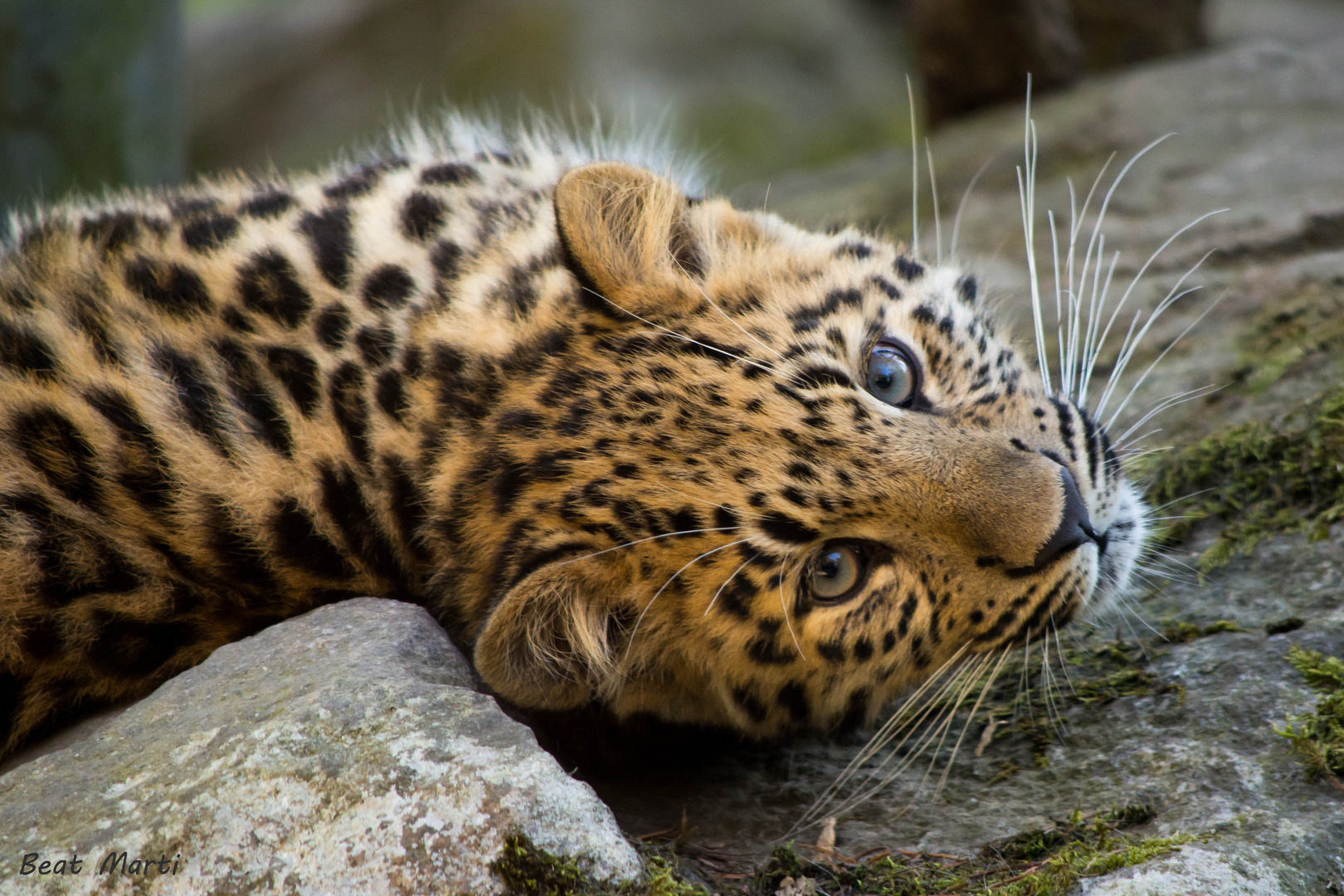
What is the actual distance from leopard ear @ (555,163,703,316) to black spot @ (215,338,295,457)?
111 cm

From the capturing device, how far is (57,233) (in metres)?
4.53

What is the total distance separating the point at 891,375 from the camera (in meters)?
3.92

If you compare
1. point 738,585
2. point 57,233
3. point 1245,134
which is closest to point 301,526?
point 738,585

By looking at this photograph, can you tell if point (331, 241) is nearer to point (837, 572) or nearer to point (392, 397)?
point (392, 397)

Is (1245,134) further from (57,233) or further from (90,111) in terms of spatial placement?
(90,111)

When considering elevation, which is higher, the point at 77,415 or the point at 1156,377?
the point at 77,415

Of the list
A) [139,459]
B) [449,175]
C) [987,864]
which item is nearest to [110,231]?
[139,459]

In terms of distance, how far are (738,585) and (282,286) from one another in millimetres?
1947

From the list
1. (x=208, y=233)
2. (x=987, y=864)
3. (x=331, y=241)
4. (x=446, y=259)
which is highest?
(x=208, y=233)

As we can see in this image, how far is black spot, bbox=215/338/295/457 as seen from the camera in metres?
3.86

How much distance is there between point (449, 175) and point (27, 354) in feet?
6.22

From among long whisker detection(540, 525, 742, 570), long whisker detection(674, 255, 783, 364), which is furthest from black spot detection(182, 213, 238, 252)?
long whisker detection(540, 525, 742, 570)

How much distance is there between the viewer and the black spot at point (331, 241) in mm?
4289

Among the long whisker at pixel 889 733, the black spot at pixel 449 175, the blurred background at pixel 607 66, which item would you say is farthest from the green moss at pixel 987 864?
the blurred background at pixel 607 66
